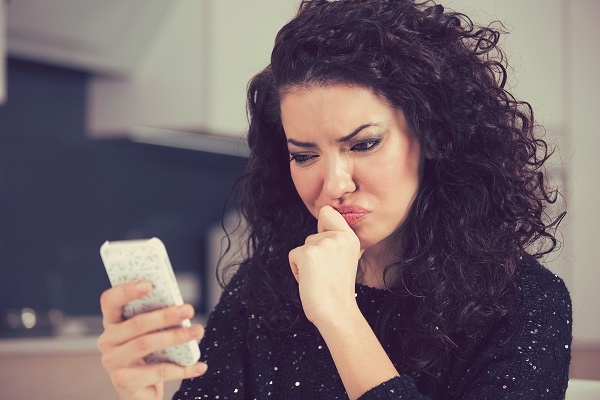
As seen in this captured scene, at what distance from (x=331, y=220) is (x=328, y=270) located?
0.08 m

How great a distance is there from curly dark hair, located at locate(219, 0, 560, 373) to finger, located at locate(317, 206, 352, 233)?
16 cm

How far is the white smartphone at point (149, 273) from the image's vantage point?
927 millimetres

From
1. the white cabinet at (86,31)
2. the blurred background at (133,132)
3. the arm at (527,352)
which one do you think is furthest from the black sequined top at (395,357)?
the white cabinet at (86,31)

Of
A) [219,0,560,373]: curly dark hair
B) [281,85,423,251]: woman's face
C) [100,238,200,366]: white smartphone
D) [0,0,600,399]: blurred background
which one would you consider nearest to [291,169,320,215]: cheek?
[281,85,423,251]: woman's face

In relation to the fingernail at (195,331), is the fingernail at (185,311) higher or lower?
higher

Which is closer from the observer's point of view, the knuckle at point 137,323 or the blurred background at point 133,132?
the knuckle at point 137,323

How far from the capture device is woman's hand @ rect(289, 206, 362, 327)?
105 centimetres

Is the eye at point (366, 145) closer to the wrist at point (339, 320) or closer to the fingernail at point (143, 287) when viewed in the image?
the wrist at point (339, 320)

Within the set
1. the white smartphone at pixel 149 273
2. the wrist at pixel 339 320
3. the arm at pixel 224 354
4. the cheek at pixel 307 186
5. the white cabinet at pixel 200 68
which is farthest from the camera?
the white cabinet at pixel 200 68

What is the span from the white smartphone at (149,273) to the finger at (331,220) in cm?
25

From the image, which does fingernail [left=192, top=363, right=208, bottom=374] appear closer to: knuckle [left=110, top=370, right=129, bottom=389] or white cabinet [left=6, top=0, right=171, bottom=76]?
knuckle [left=110, top=370, right=129, bottom=389]

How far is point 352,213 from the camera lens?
3.67 ft

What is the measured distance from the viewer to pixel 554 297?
1.16 m

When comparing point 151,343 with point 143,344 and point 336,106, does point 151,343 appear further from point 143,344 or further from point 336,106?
point 336,106
